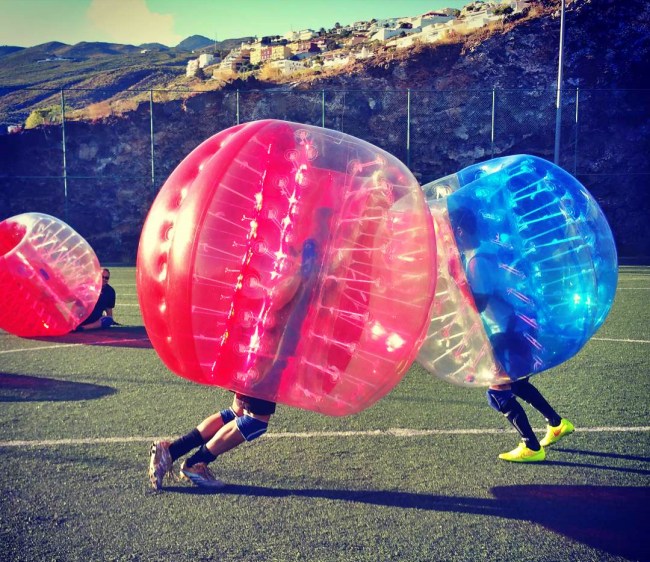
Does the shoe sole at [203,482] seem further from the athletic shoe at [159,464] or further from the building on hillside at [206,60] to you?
the building on hillside at [206,60]

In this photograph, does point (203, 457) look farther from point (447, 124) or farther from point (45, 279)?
point (447, 124)

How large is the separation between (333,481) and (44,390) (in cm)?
338

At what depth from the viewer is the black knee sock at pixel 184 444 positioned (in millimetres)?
4641

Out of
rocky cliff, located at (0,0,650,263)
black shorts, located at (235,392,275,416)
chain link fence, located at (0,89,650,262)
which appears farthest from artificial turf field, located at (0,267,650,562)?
chain link fence, located at (0,89,650,262)

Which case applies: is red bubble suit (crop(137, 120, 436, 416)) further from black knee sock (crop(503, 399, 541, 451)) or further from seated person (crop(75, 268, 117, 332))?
seated person (crop(75, 268, 117, 332))

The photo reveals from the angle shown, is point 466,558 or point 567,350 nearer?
point 466,558

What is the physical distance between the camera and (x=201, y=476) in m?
4.57

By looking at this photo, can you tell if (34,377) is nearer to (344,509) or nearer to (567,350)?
(344,509)

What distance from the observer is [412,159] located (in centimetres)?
2672

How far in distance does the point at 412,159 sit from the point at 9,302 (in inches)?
779

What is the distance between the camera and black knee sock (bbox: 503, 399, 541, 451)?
4.93 m

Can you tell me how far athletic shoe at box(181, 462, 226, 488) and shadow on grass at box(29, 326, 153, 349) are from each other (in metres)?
4.30

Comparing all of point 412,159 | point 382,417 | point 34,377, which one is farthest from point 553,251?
point 412,159

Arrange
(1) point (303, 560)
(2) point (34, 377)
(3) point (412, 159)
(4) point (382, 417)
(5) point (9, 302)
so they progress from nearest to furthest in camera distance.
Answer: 1. (1) point (303, 560)
2. (4) point (382, 417)
3. (2) point (34, 377)
4. (5) point (9, 302)
5. (3) point (412, 159)
